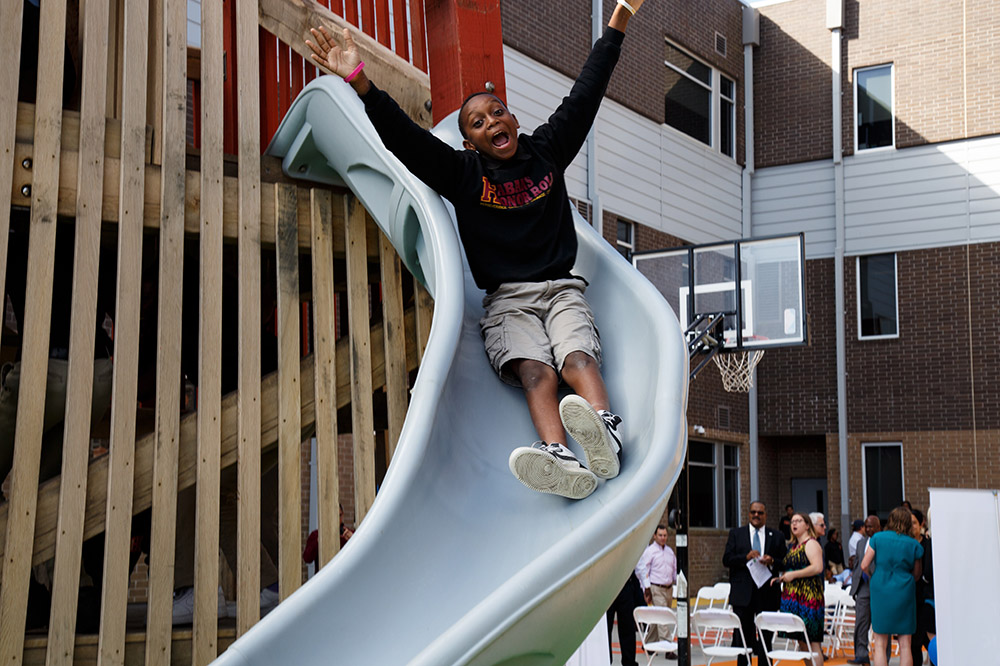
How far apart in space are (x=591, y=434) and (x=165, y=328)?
2.12 metres

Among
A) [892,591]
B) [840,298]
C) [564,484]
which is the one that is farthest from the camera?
[840,298]

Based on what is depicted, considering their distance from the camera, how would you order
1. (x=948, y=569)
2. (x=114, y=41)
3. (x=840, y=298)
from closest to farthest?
(x=114, y=41), (x=948, y=569), (x=840, y=298)

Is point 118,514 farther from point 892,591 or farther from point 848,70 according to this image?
point 848,70

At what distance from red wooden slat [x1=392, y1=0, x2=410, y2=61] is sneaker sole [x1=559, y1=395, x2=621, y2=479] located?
326 cm

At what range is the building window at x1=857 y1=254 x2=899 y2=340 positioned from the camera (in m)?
19.8

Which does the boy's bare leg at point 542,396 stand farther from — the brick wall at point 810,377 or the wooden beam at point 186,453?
the brick wall at point 810,377

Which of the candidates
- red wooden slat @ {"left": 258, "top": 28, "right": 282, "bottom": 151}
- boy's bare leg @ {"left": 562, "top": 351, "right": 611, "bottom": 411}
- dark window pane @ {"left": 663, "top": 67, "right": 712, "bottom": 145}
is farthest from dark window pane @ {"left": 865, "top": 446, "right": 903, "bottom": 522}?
boy's bare leg @ {"left": 562, "top": 351, "right": 611, "bottom": 411}

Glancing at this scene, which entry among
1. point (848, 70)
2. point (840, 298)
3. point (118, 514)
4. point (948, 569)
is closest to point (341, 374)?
point (118, 514)

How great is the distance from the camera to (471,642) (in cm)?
294

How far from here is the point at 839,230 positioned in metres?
20.2

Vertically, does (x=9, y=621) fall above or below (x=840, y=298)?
below

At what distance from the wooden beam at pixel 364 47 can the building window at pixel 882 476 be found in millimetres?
15442

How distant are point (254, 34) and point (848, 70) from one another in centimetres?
1734

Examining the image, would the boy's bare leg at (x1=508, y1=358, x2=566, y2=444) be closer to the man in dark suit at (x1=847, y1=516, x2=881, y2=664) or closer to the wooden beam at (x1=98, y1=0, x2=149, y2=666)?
the wooden beam at (x1=98, y1=0, x2=149, y2=666)
